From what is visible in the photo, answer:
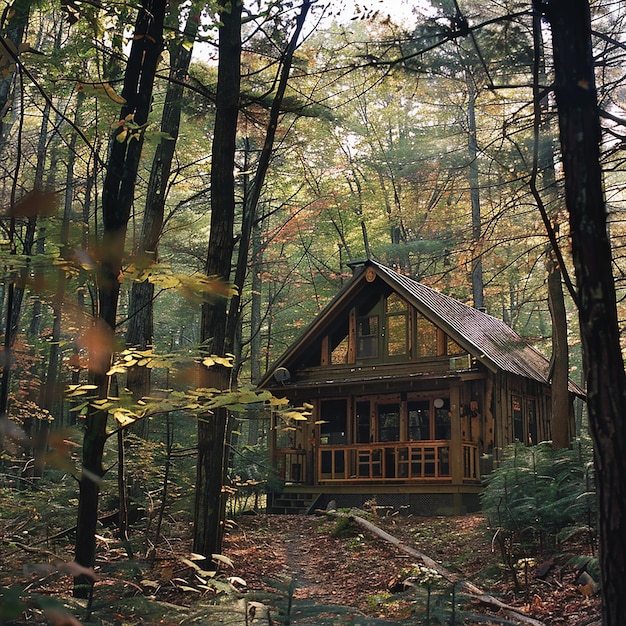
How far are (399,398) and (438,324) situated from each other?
2703 millimetres

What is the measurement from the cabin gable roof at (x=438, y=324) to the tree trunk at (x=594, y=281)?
14050mm

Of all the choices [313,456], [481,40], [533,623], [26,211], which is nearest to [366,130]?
[313,456]

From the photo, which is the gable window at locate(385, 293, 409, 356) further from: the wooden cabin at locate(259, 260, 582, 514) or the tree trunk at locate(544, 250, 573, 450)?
the tree trunk at locate(544, 250, 573, 450)

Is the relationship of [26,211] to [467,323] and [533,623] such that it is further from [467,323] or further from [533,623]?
[467,323]

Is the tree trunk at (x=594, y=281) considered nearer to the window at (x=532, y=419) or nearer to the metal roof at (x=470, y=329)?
the metal roof at (x=470, y=329)

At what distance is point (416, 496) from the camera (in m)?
18.7

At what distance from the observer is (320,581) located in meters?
9.98

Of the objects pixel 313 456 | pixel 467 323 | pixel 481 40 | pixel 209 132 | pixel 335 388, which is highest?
pixel 209 132

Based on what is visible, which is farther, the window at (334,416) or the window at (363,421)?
the window at (334,416)

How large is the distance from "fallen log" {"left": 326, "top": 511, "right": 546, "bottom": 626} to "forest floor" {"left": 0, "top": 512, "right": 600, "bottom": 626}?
0.19 ft

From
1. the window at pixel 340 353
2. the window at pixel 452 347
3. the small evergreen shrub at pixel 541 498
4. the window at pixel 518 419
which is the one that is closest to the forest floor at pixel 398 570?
the small evergreen shrub at pixel 541 498

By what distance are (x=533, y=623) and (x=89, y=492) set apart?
4361mm

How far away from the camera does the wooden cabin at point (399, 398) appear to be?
18.7 metres

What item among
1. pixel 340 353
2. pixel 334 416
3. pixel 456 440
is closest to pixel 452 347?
pixel 456 440
